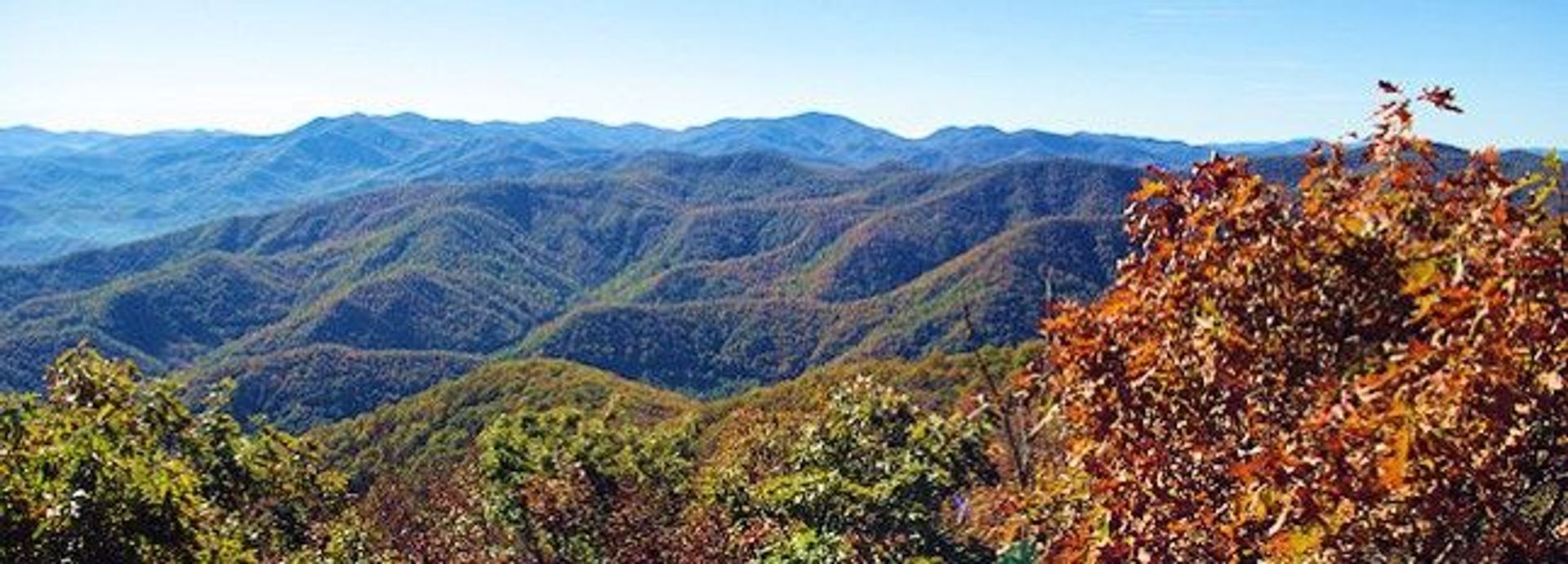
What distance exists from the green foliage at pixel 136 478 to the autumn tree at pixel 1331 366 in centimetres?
863

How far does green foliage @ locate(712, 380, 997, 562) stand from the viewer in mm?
20047

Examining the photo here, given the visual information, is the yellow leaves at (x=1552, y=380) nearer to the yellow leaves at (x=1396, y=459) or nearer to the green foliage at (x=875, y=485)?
the yellow leaves at (x=1396, y=459)

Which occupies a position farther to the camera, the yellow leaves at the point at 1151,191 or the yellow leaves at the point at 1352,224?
the yellow leaves at the point at 1151,191

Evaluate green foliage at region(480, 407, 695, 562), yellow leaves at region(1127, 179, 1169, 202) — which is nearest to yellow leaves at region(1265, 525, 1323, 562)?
yellow leaves at region(1127, 179, 1169, 202)

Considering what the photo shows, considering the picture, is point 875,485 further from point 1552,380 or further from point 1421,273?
point 1552,380

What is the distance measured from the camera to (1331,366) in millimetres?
6938

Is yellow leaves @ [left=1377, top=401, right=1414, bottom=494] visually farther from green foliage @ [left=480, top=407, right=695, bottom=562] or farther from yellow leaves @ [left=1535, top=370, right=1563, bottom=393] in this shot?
green foliage @ [left=480, top=407, right=695, bottom=562]

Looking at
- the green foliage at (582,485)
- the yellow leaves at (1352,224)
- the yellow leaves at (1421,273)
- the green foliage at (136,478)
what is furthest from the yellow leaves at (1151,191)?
the green foliage at (582,485)

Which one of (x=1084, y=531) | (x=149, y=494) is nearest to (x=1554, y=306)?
(x=1084, y=531)

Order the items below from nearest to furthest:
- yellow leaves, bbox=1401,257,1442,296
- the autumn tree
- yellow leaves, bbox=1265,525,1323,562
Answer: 1. the autumn tree
2. yellow leaves, bbox=1265,525,1323,562
3. yellow leaves, bbox=1401,257,1442,296

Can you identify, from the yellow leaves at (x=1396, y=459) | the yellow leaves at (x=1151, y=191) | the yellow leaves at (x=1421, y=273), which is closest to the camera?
the yellow leaves at (x=1396, y=459)

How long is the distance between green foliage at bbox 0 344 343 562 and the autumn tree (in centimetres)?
863

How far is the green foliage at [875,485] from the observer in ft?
65.8

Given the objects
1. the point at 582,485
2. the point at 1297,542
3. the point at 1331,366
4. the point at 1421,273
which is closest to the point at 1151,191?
the point at 1331,366
